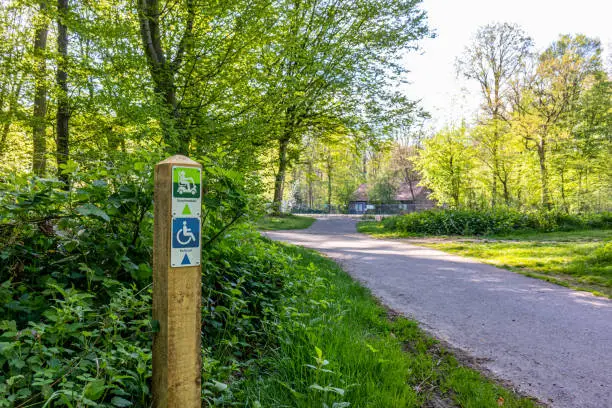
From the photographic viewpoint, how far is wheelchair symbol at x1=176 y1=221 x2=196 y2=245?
1.62 metres

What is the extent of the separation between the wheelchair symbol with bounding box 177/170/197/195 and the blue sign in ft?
0.45

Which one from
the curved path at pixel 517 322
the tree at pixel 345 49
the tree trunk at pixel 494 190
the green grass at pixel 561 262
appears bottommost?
the curved path at pixel 517 322

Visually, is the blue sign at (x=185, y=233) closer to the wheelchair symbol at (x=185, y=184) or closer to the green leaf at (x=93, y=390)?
the wheelchair symbol at (x=185, y=184)

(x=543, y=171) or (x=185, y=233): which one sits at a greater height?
(x=543, y=171)

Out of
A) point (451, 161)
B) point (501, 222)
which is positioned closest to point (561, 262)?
point (501, 222)

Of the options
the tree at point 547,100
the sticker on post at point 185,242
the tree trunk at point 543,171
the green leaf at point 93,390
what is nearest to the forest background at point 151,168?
the green leaf at point 93,390

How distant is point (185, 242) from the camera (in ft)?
5.37

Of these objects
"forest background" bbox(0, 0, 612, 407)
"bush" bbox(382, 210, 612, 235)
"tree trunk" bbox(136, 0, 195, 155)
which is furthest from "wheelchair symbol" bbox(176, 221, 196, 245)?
"bush" bbox(382, 210, 612, 235)

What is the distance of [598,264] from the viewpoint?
7297 millimetres

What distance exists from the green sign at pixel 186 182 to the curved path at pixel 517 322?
300cm

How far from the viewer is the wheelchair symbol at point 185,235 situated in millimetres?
1624

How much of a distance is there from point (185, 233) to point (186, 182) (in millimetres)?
246

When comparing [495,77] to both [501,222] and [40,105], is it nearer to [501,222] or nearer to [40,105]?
[501,222]

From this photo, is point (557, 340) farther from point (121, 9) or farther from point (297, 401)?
point (121, 9)
